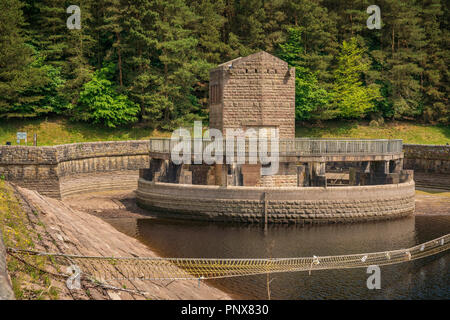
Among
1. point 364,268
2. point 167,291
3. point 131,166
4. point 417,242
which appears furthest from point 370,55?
point 167,291

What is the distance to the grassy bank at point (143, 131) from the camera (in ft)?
161

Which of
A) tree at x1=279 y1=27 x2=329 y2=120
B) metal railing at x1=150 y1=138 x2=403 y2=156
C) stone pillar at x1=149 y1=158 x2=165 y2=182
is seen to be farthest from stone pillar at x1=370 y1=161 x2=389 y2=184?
tree at x1=279 y1=27 x2=329 y2=120

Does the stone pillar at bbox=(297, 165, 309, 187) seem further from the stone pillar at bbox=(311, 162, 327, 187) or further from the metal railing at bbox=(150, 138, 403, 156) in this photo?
the metal railing at bbox=(150, 138, 403, 156)

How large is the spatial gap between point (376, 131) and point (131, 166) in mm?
28513

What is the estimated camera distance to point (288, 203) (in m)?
28.4

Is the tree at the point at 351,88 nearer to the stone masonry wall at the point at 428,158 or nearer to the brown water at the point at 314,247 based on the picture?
the stone masonry wall at the point at 428,158

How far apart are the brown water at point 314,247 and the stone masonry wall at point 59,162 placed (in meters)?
8.72

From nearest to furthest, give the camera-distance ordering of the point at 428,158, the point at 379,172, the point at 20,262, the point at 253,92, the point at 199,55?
the point at 20,262 < the point at 379,172 < the point at 253,92 < the point at 428,158 < the point at 199,55

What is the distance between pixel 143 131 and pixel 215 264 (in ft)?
113

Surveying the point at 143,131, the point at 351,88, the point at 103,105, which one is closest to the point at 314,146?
the point at 143,131

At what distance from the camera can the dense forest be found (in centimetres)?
5131

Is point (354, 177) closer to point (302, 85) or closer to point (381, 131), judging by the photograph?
point (302, 85)

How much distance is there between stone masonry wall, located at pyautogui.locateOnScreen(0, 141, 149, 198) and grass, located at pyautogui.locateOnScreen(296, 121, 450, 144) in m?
22.1

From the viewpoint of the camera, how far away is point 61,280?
13094mm
